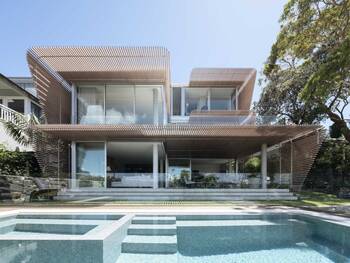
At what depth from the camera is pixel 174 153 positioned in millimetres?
24688

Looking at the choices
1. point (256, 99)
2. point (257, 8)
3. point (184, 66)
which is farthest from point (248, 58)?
point (257, 8)

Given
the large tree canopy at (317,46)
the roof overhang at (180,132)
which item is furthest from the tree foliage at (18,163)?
the large tree canopy at (317,46)

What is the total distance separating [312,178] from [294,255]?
683 inches

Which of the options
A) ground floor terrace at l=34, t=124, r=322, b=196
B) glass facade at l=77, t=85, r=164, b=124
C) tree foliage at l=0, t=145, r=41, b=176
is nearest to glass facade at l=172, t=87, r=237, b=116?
ground floor terrace at l=34, t=124, r=322, b=196

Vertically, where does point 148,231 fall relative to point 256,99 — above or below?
below

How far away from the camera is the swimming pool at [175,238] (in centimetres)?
543

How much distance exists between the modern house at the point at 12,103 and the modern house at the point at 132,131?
3.25 meters

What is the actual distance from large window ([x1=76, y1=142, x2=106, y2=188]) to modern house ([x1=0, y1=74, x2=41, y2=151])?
514 centimetres

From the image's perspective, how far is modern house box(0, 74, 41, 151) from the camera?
19.3 meters

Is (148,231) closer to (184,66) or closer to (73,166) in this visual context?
(73,166)

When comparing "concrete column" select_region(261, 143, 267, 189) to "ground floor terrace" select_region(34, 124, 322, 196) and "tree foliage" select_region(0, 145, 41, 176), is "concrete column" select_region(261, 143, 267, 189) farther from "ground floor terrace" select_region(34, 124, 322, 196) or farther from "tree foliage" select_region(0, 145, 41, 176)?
"tree foliage" select_region(0, 145, 41, 176)

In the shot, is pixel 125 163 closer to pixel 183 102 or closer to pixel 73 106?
pixel 183 102

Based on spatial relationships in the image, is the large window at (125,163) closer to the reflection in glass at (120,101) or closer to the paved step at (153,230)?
the reflection in glass at (120,101)

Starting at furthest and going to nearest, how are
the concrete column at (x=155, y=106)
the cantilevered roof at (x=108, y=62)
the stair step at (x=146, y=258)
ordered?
1. the concrete column at (x=155, y=106)
2. the cantilevered roof at (x=108, y=62)
3. the stair step at (x=146, y=258)
